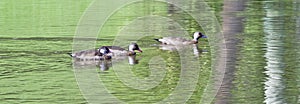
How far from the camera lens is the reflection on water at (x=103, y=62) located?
560 inches

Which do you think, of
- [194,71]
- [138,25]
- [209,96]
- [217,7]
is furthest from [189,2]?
[209,96]

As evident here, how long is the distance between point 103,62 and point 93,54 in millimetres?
275

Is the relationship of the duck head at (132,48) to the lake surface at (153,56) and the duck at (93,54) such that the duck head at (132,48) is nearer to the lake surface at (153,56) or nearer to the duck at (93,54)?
the lake surface at (153,56)

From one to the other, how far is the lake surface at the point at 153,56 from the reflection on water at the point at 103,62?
2cm

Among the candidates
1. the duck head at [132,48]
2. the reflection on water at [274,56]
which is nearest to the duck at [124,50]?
the duck head at [132,48]

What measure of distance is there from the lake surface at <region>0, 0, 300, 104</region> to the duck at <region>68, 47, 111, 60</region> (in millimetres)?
169

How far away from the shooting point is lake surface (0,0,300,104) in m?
11.7

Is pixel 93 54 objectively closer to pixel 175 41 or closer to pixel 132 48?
pixel 132 48

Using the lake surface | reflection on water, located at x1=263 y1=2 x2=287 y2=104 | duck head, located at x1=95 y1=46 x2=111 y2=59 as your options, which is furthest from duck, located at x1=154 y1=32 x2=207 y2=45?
duck head, located at x1=95 y1=46 x2=111 y2=59

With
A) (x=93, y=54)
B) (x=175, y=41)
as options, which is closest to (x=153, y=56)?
(x=93, y=54)

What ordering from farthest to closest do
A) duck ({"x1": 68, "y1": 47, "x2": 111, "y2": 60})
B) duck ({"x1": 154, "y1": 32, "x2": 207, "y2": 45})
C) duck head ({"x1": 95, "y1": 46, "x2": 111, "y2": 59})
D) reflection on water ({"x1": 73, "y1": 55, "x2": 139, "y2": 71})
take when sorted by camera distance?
duck ({"x1": 154, "y1": 32, "x2": 207, "y2": 45}) → duck head ({"x1": 95, "y1": 46, "x2": 111, "y2": 59}) → duck ({"x1": 68, "y1": 47, "x2": 111, "y2": 60}) → reflection on water ({"x1": 73, "y1": 55, "x2": 139, "y2": 71})

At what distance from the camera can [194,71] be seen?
44.7ft

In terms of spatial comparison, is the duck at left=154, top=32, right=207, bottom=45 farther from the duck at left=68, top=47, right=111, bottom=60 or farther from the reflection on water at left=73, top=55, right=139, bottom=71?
the duck at left=68, top=47, right=111, bottom=60

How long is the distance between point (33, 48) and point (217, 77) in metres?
4.09
